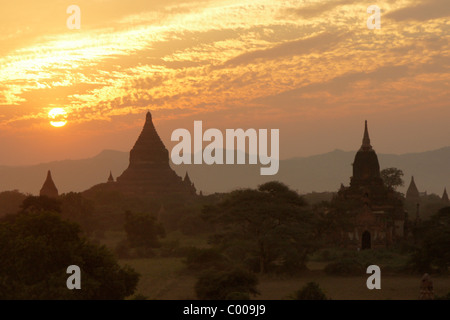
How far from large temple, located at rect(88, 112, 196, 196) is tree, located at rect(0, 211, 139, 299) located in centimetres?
8952

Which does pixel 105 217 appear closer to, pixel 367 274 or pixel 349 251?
pixel 349 251

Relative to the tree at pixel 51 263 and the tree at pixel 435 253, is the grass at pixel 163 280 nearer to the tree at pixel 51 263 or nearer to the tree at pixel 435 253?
the tree at pixel 51 263

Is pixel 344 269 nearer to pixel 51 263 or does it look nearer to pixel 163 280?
pixel 163 280

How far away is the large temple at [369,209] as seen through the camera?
68562 millimetres

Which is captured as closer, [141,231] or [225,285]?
[225,285]

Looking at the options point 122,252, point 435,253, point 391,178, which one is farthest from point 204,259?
point 391,178

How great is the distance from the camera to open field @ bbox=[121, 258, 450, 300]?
4066 centimetres

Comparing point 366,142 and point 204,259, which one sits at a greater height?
point 366,142

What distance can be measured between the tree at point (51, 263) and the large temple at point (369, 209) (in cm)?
3166

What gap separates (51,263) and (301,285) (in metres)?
17.3

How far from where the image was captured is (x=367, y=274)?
50.5 meters

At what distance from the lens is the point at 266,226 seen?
51.7 meters
